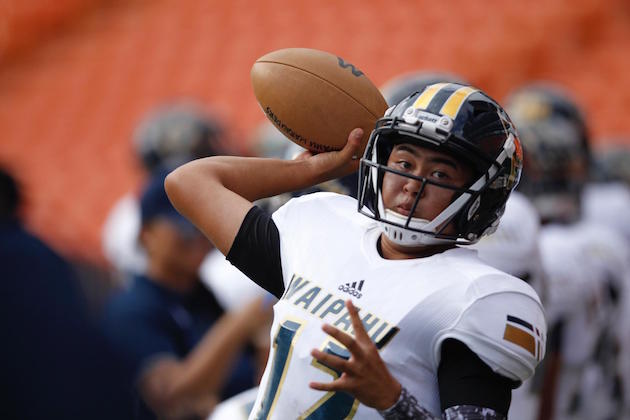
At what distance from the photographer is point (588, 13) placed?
12.4 meters

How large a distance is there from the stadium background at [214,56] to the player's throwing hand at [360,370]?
831cm

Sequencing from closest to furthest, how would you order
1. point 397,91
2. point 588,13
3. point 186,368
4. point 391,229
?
point 391,229 → point 397,91 → point 186,368 → point 588,13

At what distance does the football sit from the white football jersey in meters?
0.28

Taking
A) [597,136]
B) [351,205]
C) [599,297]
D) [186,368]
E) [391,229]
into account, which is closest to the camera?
[391,229]

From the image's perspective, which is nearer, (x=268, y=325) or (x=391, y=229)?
(x=391, y=229)

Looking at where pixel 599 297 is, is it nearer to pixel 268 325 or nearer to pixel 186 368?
pixel 268 325

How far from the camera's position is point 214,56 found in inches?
505

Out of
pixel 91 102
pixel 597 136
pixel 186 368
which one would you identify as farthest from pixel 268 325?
pixel 91 102

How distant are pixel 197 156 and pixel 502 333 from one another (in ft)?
11.8

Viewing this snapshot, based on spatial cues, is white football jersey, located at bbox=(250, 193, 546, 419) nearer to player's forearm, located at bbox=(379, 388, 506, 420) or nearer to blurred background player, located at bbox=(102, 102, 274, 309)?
player's forearm, located at bbox=(379, 388, 506, 420)

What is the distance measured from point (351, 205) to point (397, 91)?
1056mm

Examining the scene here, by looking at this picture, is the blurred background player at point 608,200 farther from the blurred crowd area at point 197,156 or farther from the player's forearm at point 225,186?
the player's forearm at point 225,186

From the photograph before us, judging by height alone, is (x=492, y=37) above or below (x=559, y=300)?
below

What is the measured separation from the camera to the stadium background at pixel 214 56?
11.3 m
